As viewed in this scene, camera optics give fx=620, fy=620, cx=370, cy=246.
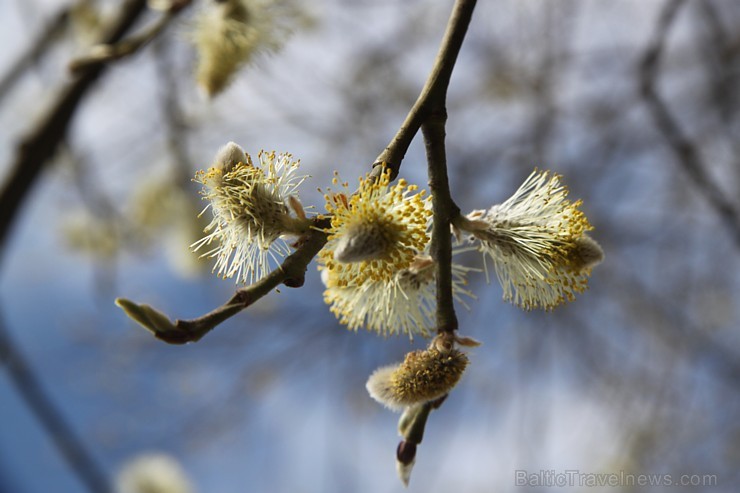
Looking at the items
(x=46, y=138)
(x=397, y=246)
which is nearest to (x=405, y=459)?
(x=397, y=246)

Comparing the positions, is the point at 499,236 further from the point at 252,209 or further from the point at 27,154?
the point at 27,154

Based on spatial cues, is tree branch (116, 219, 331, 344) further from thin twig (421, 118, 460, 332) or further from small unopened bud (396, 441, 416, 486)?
small unopened bud (396, 441, 416, 486)

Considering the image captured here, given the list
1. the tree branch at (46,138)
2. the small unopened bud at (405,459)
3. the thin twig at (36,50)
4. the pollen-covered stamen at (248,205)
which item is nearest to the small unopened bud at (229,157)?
the pollen-covered stamen at (248,205)

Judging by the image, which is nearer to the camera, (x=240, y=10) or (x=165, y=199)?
(x=240, y=10)

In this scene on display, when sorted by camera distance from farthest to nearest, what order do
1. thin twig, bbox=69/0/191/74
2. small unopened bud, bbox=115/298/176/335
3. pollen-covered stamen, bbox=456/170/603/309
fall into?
thin twig, bbox=69/0/191/74 < pollen-covered stamen, bbox=456/170/603/309 < small unopened bud, bbox=115/298/176/335

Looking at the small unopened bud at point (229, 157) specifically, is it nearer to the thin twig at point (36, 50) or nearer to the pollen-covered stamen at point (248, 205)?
the pollen-covered stamen at point (248, 205)

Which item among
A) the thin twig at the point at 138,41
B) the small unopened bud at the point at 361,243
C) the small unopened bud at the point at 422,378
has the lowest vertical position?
the small unopened bud at the point at 422,378

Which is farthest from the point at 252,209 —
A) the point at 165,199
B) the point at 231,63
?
the point at 165,199

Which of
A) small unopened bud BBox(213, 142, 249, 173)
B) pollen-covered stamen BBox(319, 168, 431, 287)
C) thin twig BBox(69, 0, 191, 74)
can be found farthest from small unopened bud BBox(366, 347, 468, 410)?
thin twig BBox(69, 0, 191, 74)
